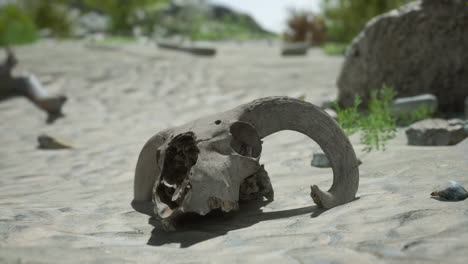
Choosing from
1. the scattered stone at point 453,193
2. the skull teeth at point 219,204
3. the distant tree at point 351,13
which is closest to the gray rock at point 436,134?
the scattered stone at point 453,193

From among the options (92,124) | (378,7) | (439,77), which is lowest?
(92,124)

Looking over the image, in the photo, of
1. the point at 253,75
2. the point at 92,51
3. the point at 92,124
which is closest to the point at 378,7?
the point at 253,75

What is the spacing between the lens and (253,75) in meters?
11.5

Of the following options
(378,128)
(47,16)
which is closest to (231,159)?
(378,128)

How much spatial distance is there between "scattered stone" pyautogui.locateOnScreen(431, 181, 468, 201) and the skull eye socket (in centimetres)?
118

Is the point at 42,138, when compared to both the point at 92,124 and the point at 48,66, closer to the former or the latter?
the point at 92,124

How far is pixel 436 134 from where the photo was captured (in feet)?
15.4

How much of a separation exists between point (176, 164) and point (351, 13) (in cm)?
1299

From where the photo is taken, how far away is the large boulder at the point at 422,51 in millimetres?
6465

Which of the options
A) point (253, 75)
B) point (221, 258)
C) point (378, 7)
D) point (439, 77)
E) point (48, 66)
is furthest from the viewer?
point (378, 7)

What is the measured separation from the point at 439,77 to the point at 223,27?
2321 centimetres

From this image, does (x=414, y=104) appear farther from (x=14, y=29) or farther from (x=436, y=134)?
(x=14, y=29)

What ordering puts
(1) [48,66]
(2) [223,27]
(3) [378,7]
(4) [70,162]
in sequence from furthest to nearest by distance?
(2) [223,27] < (3) [378,7] < (1) [48,66] < (4) [70,162]

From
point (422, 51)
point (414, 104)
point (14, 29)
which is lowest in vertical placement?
point (414, 104)
